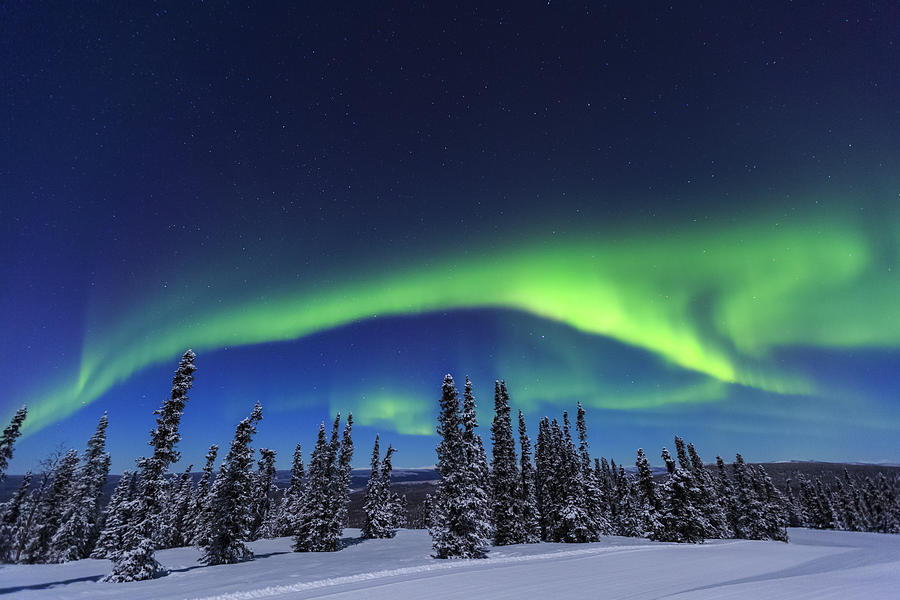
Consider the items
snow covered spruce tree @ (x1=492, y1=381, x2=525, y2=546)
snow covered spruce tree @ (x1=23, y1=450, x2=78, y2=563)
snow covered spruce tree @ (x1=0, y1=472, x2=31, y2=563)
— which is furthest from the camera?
snow covered spruce tree @ (x1=0, y1=472, x2=31, y2=563)

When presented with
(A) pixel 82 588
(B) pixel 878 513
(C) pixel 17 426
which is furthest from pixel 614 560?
(B) pixel 878 513

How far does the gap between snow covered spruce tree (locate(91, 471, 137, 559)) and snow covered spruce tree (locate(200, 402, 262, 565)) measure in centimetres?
701

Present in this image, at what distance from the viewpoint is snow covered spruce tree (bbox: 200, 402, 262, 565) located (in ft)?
114

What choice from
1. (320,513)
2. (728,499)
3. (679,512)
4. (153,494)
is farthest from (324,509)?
(728,499)

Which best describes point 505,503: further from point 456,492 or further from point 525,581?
point 525,581

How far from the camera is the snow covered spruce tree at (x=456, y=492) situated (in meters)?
31.6

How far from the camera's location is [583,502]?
46.9m

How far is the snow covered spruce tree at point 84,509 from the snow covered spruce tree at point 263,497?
20230mm

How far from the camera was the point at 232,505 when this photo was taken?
118ft

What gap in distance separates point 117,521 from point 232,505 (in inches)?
393

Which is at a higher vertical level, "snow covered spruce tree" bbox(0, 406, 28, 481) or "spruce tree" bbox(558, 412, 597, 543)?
"snow covered spruce tree" bbox(0, 406, 28, 481)

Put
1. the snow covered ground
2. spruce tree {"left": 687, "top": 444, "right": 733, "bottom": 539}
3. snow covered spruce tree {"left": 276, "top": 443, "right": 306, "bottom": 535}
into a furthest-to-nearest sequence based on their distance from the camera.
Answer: snow covered spruce tree {"left": 276, "top": 443, "right": 306, "bottom": 535} → spruce tree {"left": 687, "top": 444, "right": 733, "bottom": 539} → the snow covered ground

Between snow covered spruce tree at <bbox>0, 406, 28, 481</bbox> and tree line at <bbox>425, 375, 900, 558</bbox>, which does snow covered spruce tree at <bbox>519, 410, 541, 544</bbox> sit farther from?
snow covered spruce tree at <bbox>0, 406, 28, 481</bbox>

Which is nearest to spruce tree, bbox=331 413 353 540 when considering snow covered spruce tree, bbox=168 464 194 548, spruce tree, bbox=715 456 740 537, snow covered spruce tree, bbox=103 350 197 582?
snow covered spruce tree, bbox=103 350 197 582
